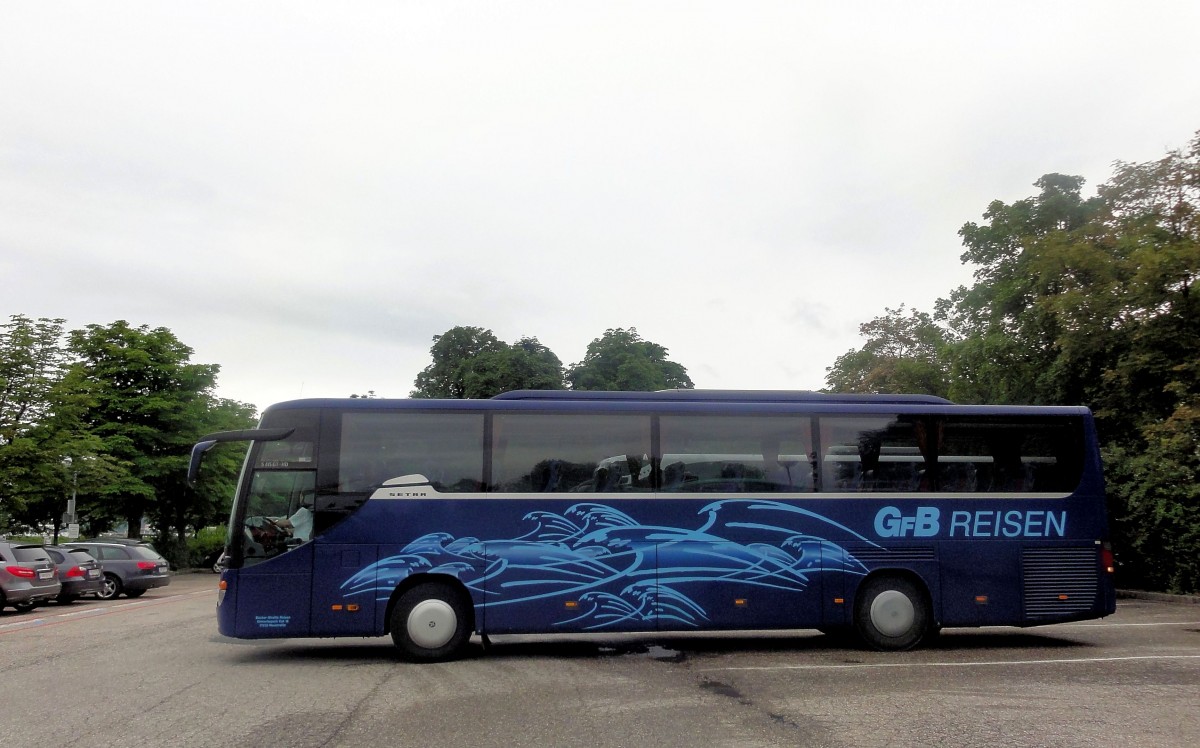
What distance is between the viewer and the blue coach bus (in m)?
11.3

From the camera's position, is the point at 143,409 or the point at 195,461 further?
the point at 143,409

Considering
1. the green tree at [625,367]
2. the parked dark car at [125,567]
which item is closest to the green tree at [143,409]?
the parked dark car at [125,567]

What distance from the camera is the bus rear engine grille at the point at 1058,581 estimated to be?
12.2 meters

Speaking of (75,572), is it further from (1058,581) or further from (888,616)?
(1058,581)

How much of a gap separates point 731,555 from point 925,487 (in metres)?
2.60

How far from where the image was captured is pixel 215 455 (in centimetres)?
4228

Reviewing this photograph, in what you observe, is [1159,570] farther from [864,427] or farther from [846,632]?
[864,427]

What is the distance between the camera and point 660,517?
11734 mm

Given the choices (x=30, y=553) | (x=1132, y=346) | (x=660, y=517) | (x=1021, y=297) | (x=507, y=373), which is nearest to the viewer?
(x=660, y=517)

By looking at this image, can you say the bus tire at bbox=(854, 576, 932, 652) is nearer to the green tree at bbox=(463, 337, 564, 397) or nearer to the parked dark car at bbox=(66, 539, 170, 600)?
the parked dark car at bbox=(66, 539, 170, 600)

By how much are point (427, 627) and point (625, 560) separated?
242 centimetres

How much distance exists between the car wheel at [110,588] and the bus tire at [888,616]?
21.6m

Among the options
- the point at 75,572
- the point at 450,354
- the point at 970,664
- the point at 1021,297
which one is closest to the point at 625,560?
the point at 970,664

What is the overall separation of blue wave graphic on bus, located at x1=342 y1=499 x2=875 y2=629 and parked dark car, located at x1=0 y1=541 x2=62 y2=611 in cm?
1249
